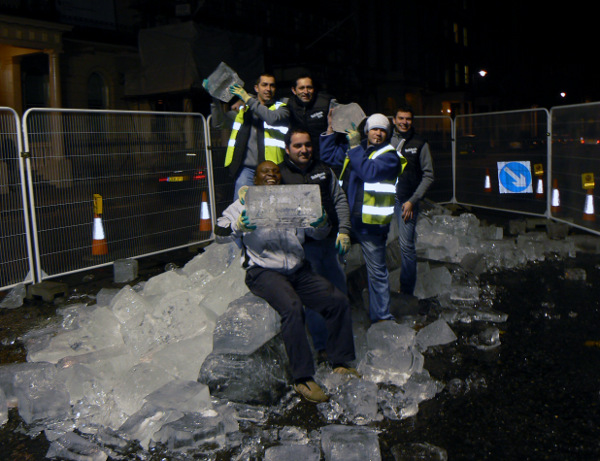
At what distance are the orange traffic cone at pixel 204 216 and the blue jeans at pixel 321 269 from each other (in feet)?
12.8

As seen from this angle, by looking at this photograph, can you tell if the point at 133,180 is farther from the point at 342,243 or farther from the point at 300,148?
the point at 342,243

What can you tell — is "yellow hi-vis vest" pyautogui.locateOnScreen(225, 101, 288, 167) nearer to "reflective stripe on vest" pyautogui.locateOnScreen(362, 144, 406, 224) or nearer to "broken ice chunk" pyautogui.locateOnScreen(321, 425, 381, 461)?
"reflective stripe on vest" pyautogui.locateOnScreen(362, 144, 406, 224)

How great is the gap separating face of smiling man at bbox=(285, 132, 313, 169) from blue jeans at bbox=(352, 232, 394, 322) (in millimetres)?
908

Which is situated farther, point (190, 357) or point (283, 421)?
point (190, 357)

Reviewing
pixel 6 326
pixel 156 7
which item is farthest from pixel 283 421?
pixel 156 7

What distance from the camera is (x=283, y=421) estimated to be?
3938 millimetres

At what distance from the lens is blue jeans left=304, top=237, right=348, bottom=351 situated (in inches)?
190

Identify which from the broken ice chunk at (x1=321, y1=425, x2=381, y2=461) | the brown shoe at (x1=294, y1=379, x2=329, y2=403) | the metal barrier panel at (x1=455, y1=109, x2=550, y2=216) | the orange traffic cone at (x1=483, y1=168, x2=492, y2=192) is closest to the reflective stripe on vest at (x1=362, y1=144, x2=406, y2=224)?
the brown shoe at (x1=294, y1=379, x2=329, y2=403)

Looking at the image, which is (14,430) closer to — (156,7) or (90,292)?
Answer: (90,292)

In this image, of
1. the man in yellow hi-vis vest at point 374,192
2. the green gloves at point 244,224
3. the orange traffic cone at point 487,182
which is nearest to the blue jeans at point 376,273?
the man in yellow hi-vis vest at point 374,192

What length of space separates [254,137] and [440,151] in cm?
696

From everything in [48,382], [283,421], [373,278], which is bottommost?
[283,421]

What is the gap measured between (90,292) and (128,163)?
1.66 metres

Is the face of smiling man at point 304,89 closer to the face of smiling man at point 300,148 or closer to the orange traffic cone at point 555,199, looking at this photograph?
the face of smiling man at point 300,148
